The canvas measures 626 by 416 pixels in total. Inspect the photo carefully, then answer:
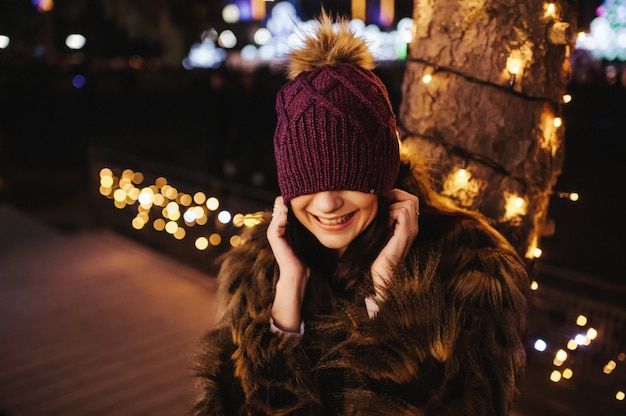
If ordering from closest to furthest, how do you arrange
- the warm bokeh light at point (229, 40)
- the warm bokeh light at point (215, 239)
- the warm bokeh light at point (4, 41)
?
the warm bokeh light at point (215, 239) < the warm bokeh light at point (4, 41) < the warm bokeh light at point (229, 40)

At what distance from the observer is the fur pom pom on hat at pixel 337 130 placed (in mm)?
1481

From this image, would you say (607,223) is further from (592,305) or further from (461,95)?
(461,95)

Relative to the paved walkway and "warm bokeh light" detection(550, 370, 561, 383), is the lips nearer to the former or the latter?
the paved walkway

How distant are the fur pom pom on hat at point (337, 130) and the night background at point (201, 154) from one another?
41cm

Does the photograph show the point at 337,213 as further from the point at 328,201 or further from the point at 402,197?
the point at 402,197

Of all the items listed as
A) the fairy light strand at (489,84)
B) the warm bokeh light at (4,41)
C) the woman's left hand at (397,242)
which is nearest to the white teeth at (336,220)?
the woman's left hand at (397,242)

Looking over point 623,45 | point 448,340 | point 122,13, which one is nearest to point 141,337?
point 448,340

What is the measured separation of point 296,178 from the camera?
155cm

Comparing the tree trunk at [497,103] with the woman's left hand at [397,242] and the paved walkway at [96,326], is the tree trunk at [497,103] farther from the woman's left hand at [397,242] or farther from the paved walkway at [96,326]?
the paved walkway at [96,326]

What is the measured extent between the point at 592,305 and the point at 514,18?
199 cm

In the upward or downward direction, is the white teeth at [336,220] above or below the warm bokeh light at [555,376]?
above

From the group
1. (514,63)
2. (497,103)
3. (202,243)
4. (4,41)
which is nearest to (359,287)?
(497,103)

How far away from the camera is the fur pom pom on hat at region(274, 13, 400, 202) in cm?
148

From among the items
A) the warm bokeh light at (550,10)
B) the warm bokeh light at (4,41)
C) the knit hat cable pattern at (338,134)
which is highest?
the warm bokeh light at (4,41)
